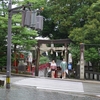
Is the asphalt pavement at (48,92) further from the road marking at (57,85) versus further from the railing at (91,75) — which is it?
the railing at (91,75)

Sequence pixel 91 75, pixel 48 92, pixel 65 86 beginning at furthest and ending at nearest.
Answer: pixel 91 75
pixel 65 86
pixel 48 92

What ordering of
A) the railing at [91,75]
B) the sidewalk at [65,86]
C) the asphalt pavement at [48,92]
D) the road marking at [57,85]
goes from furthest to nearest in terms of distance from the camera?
the railing at [91,75], the road marking at [57,85], the sidewalk at [65,86], the asphalt pavement at [48,92]

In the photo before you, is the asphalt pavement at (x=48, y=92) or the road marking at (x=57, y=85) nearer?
the asphalt pavement at (x=48, y=92)

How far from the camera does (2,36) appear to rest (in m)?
29.9

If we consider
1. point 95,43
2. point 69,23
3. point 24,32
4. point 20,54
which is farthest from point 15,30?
point 95,43

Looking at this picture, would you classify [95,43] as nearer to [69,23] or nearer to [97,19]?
[97,19]

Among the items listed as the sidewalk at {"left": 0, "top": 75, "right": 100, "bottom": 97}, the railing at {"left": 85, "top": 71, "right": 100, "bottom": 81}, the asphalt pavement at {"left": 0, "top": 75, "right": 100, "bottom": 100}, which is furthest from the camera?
the railing at {"left": 85, "top": 71, "right": 100, "bottom": 81}

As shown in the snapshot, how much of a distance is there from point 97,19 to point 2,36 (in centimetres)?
963

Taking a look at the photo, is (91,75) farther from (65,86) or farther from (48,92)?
(48,92)

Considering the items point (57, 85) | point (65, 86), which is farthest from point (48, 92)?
point (57, 85)

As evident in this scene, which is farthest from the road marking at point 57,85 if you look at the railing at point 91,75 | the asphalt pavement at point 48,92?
the railing at point 91,75

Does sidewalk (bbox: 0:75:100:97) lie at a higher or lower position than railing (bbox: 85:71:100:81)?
lower

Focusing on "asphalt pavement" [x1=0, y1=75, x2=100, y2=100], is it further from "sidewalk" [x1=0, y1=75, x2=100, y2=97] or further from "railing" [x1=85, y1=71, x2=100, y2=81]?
"railing" [x1=85, y1=71, x2=100, y2=81]

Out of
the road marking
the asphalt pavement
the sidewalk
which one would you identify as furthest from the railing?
the asphalt pavement
